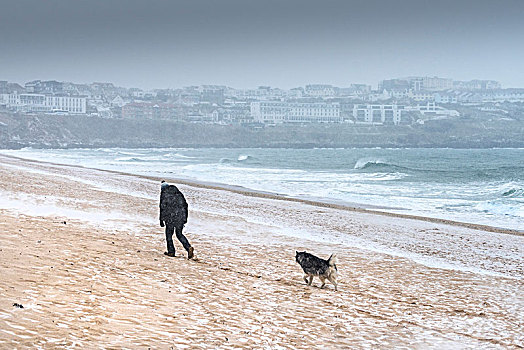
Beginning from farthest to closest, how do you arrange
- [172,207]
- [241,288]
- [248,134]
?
1. [248,134]
2. [172,207]
3. [241,288]

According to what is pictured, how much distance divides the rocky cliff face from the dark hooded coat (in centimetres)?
15114

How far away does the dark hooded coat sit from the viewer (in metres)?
11.2

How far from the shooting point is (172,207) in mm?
11203

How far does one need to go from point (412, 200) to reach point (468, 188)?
1116cm

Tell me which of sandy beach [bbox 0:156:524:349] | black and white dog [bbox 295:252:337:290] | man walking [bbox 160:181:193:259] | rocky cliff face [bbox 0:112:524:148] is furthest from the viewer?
rocky cliff face [bbox 0:112:524:148]

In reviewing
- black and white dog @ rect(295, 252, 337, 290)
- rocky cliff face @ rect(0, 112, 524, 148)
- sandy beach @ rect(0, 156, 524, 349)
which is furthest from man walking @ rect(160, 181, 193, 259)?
rocky cliff face @ rect(0, 112, 524, 148)

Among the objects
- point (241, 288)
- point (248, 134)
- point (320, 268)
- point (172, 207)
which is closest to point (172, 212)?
point (172, 207)

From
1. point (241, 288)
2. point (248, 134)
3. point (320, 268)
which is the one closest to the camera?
point (241, 288)

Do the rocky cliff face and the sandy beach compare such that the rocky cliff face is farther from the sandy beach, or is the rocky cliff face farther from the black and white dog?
the black and white dog

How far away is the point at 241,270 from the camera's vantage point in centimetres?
1073

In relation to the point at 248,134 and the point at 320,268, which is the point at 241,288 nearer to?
the point at 320,268

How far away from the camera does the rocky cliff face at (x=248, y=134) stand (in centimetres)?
16600

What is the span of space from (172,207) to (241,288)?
2.69m

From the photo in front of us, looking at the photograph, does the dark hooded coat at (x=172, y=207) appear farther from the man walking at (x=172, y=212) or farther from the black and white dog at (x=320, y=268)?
the black and white dog at (x=320, y=268)
